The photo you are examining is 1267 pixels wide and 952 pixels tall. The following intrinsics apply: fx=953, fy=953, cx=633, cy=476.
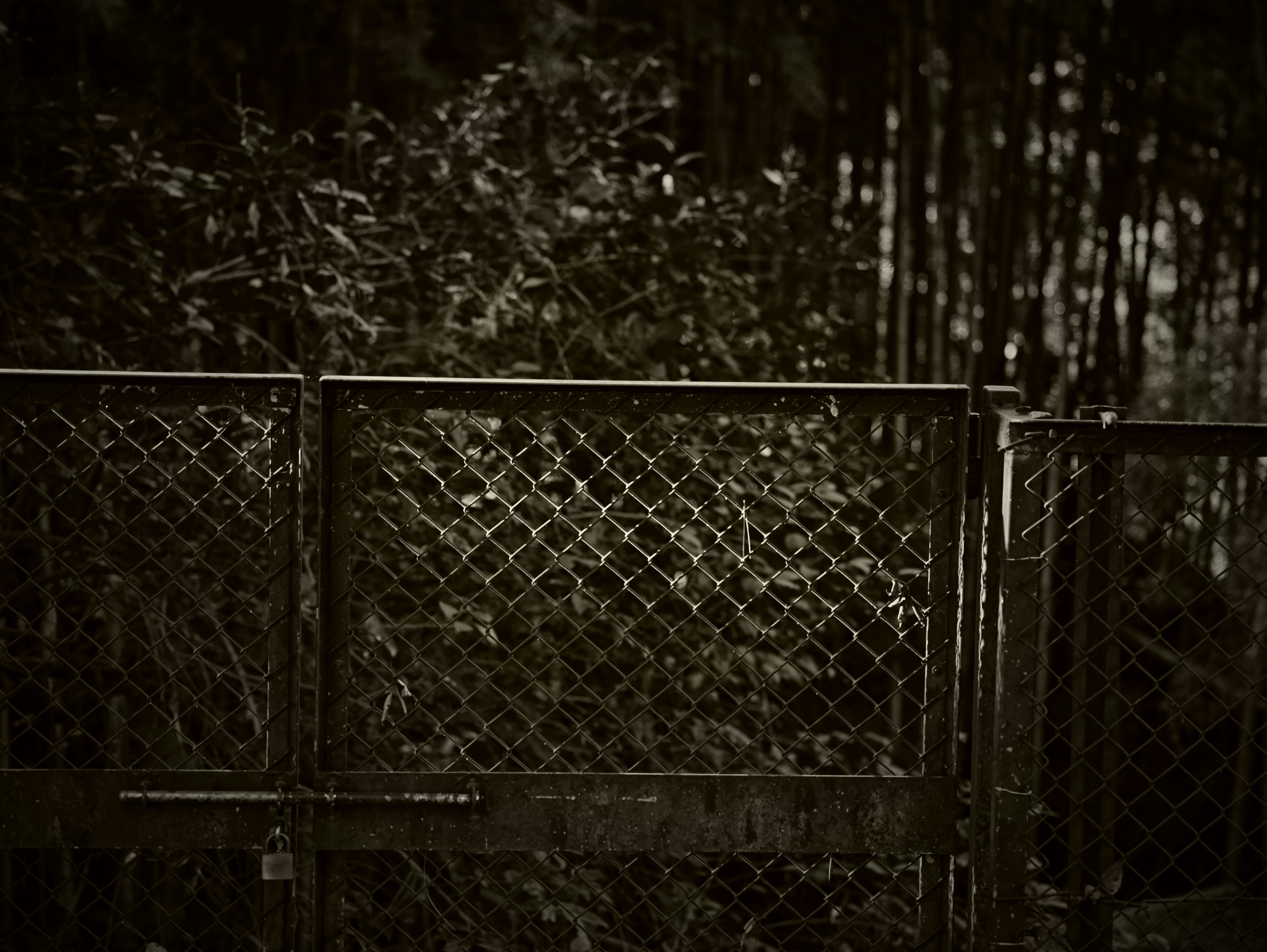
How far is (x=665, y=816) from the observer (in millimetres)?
1372

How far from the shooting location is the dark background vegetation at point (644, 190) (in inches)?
93.1

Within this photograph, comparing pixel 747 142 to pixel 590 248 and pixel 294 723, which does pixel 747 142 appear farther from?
pixel 294 723

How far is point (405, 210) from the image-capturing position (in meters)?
2.54

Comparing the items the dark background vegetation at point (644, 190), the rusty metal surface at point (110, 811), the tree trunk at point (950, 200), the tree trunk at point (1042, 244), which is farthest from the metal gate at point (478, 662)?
the tree trunk at point (1042, 244)

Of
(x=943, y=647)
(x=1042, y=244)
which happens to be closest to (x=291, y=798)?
(x=943, y=647)

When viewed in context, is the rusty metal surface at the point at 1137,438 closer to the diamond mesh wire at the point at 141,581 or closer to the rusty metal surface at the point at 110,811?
the rusty metal surface at the point at 110,811

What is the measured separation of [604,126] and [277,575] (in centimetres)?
191

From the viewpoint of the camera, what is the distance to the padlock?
4.33 feet

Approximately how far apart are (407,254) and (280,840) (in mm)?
1568

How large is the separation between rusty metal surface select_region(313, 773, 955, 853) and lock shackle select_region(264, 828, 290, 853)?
1.5 inches

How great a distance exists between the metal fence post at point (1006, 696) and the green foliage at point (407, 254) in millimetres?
1311

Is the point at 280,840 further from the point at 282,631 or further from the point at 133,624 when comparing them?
the point at 133,624

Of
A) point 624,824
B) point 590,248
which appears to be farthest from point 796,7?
point 624,824

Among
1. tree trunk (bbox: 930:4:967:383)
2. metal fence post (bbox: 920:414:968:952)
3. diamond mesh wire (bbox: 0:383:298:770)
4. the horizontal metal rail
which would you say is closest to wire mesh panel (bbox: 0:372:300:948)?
diamond mesh wire (bbox: 0:383:298:770)
